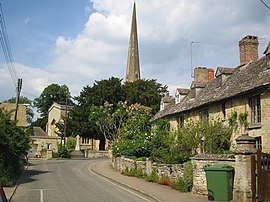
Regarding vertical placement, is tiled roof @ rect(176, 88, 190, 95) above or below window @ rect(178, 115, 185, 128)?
above

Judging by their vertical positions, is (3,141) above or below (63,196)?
above

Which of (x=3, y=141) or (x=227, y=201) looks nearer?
(x=227, y=201)

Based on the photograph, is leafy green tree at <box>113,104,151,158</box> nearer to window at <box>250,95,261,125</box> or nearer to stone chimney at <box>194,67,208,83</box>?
stone chimney at <box>194,67,208,83</box>

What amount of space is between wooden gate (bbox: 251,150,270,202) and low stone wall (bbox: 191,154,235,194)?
1609mm

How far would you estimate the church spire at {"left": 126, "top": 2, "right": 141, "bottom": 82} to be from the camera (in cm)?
9156

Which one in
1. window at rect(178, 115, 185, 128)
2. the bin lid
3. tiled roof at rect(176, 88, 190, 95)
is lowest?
the bin lid

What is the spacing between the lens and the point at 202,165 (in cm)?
1534

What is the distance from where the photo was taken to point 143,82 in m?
59.5

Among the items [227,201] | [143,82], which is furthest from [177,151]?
[143,82]

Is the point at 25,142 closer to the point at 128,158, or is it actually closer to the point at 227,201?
the point at 128,158

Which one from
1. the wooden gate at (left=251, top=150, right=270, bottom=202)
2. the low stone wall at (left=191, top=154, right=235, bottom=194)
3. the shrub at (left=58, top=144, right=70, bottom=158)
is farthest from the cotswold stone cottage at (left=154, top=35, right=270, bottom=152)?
the shrub at (left=58, top=144, right=70, bottom=158)

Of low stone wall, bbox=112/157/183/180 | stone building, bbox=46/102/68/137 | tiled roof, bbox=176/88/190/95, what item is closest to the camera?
low stone wall, bbox=112/157/183/180

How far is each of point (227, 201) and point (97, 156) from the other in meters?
42.3

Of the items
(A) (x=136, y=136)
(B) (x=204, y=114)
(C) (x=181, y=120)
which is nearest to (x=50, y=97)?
(A) (x=136, y=136)
